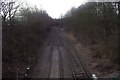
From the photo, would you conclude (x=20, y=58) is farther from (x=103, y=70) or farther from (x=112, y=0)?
(x=112, y=0)

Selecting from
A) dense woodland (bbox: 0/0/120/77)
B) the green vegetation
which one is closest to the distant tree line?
dense woodland (bbox: 0/0/120/77)

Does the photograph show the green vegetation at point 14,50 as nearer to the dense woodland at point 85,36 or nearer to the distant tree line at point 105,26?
the dense woodland at point 85,36

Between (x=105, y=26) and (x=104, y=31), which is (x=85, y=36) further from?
(x=105, y=26)

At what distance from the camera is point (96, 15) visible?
3278 cm

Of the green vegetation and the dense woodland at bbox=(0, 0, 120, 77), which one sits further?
the dense woodland at bbox=(0, 0, 120, 77)

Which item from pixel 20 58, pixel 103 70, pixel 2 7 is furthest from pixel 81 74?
pixel 2 7

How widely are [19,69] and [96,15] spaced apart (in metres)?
16.4

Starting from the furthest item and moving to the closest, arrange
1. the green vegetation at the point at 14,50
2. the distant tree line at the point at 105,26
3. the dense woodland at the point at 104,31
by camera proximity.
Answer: the distant tree line at the point at 105,26, the dense woodland at the point at 104,31, the green vegetation at the point at 14,50

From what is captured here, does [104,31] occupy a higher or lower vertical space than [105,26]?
lower

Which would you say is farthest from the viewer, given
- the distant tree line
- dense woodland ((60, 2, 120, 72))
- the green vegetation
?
the distant tree line

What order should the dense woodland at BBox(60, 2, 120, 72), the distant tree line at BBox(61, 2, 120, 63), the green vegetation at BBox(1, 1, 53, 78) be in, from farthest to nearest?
the distant tree line at BBox(61, 2, 120, 63) < the dense woodland at BBox(60, 2, 120, 72) < the green vegetation at BBox(1, 1, 53, 78)

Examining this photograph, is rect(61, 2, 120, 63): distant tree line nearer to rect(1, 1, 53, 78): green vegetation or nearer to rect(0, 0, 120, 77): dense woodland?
rect(0, 0, 120, 77): dense woodland

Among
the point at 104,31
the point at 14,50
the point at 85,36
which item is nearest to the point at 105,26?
the point at 104,31

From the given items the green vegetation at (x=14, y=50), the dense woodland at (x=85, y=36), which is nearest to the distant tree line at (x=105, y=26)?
the dense woodland at (x=85, y=36)
